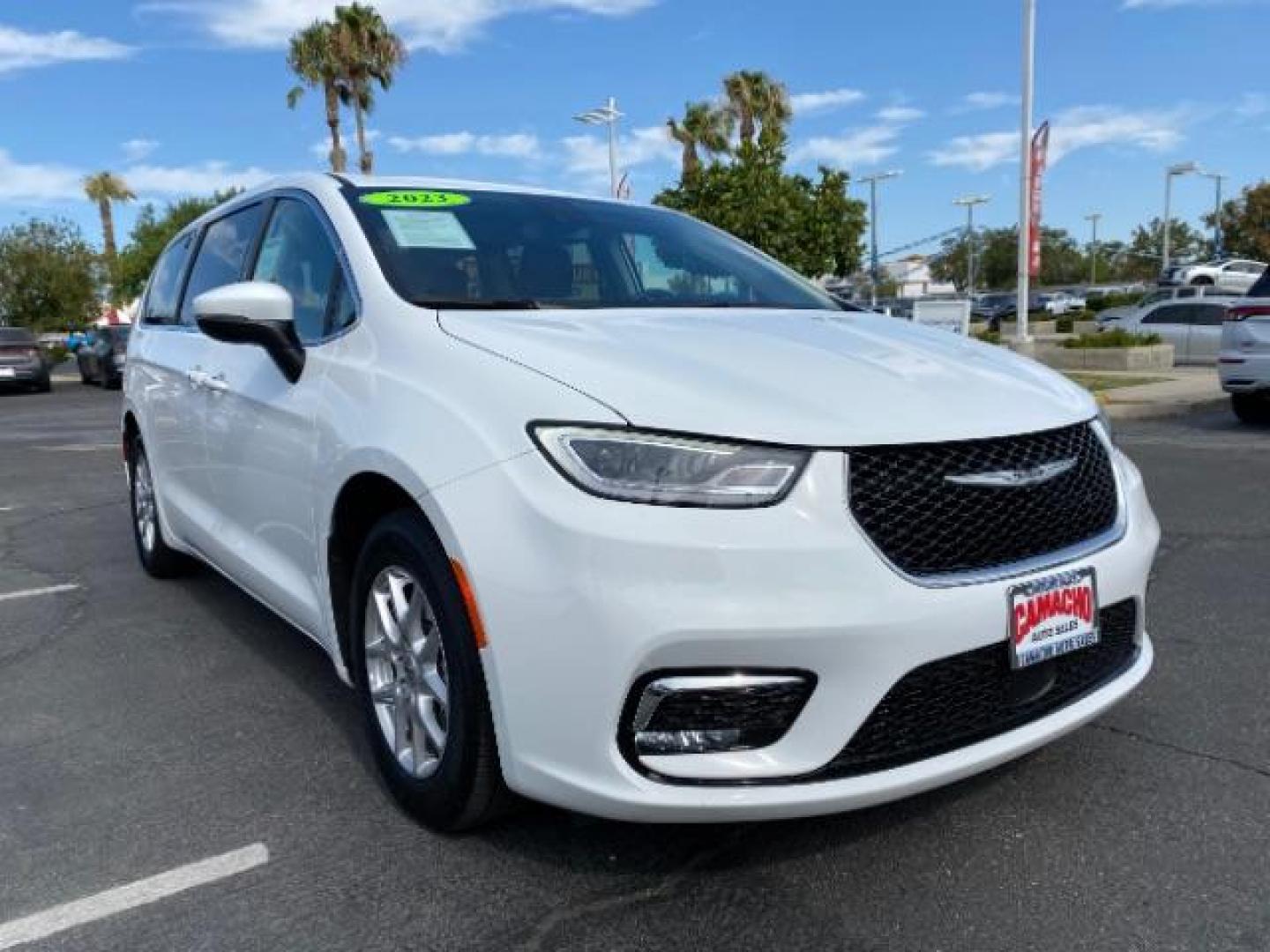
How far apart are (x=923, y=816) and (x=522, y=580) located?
1.25m

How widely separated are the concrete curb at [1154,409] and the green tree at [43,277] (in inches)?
1603

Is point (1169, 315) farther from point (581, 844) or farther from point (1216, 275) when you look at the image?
point (581, 844)

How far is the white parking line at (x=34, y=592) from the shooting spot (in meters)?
5.17

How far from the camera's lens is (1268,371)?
10094mm

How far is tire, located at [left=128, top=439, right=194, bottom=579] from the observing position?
5.12 m

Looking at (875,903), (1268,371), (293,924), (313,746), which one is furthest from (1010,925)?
(1268,371)

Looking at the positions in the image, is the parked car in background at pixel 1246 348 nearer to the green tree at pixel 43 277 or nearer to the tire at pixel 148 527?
the tire at pixel 148 527

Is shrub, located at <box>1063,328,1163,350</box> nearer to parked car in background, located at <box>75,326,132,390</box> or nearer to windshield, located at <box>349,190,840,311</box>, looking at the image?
windshield, located at <box>349,190,840,311</box>

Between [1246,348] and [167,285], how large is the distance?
9404 millimetres

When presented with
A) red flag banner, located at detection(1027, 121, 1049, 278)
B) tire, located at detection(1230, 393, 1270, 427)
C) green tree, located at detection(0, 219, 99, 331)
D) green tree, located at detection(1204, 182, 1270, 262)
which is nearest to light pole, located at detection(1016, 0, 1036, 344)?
red flag banner, located at detection(1027, 121, 1049, 278)

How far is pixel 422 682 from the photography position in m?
2.62

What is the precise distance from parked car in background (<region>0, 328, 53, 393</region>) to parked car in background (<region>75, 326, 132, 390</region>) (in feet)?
→ 3.88

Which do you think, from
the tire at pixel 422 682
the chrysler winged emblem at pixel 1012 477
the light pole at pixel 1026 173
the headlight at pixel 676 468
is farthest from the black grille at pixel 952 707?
the light pole at pixel 1026 173

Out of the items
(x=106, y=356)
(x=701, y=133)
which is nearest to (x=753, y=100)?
(x=701, y=133)
